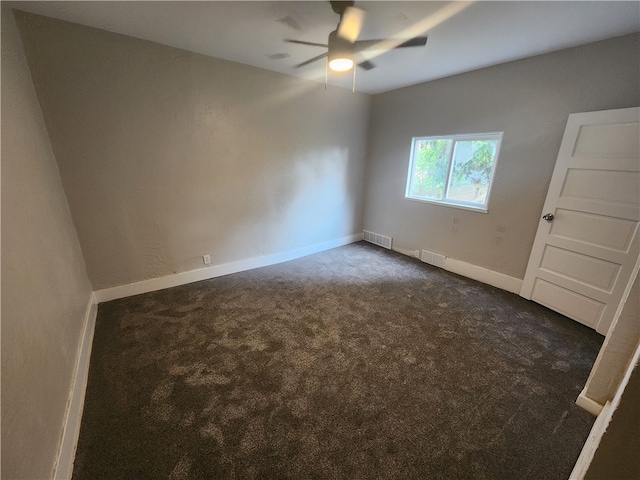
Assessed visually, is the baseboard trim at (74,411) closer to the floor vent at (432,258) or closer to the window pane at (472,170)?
the floor vent at (432,258)

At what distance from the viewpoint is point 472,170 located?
3.23 meters

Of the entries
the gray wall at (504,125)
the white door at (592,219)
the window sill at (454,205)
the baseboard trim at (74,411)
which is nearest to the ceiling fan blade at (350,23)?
the gray wall at (504,125)

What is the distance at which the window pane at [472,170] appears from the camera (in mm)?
3048

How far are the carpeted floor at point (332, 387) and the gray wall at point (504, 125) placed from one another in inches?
31.8

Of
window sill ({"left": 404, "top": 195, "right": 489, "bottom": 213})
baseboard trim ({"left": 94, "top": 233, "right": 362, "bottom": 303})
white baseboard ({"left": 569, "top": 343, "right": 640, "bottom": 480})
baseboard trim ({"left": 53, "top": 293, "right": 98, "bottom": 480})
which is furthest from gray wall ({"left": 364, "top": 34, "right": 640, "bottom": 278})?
baseboard trim ({"left": 53, "top": 293, "right": 98, "bottom": 480})

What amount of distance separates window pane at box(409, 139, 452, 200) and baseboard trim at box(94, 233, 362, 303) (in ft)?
5.17

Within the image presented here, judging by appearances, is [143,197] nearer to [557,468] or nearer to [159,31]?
[159,31]

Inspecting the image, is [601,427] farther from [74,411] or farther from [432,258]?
[432,258]

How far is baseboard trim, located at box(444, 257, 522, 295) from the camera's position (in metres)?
2.92

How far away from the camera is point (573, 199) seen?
2.35 meters

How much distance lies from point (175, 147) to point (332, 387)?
2691mm

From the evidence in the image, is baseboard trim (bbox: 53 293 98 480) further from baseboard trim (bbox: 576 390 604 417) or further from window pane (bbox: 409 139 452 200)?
window pane (bbox: 409 139 452 200)

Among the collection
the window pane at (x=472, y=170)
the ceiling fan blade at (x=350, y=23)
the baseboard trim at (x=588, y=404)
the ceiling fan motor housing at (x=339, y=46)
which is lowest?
the baseboard trim at (x=588, y=404)

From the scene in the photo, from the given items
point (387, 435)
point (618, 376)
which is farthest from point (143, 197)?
point (618, 376)
